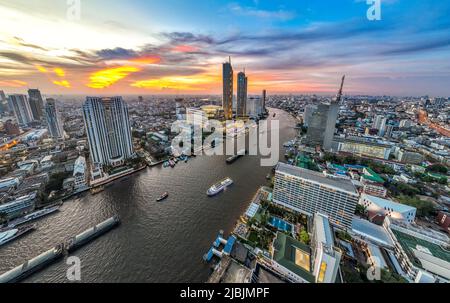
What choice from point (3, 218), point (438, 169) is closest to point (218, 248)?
point (3, 218)

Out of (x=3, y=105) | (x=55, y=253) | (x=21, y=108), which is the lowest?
(x=55, y=253)

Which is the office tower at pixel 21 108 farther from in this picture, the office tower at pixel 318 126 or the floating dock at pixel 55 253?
the office tower at pixel 318 126

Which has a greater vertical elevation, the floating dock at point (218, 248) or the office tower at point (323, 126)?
the office tower at point (323, 126)

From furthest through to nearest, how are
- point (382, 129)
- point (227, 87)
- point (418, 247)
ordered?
point (227, 87) < point (382, 129) < point (418, 247)

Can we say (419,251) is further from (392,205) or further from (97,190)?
(97,190)

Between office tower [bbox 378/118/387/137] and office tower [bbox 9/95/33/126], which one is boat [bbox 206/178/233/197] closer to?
office tower [bbox 378/118/387/137]

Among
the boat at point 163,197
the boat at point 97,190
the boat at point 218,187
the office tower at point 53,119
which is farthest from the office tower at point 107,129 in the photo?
the office tower at point 53,119
